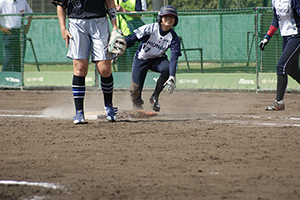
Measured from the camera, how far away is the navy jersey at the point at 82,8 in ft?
17.7

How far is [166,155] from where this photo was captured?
3.76 meters

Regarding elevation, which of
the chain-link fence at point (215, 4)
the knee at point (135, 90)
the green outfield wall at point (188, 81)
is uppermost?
the chain-link fence at point (215, 4)

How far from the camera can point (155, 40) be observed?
6.56 metres

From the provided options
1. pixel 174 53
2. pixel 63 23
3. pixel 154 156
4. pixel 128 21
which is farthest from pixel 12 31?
pixel 154 156

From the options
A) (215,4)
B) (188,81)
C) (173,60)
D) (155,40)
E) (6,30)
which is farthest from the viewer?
(215,4)

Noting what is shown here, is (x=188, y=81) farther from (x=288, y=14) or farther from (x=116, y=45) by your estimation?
(x=116, y=45)

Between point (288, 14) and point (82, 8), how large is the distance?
363 cm

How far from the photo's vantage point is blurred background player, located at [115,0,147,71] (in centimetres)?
1068

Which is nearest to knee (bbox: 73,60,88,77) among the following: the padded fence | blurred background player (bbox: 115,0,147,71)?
the padded fence

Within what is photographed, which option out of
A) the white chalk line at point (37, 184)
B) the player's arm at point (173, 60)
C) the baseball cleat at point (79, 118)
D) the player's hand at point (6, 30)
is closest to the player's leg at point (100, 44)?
the baseball cleat at point (79, 118)

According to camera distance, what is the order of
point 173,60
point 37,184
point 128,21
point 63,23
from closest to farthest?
1. point 37,184
2. point 63,23
3. point 173,60
4. point 128,21

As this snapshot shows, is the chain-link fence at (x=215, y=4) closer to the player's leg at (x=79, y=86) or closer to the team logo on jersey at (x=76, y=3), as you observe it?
the team logo on jersey at (x=76, y=3)

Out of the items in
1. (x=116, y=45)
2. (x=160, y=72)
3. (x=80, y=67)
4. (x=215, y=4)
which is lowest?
(x=160, y=72)

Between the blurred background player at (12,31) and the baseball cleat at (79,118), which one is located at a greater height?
the blurred background player at (12,31)
